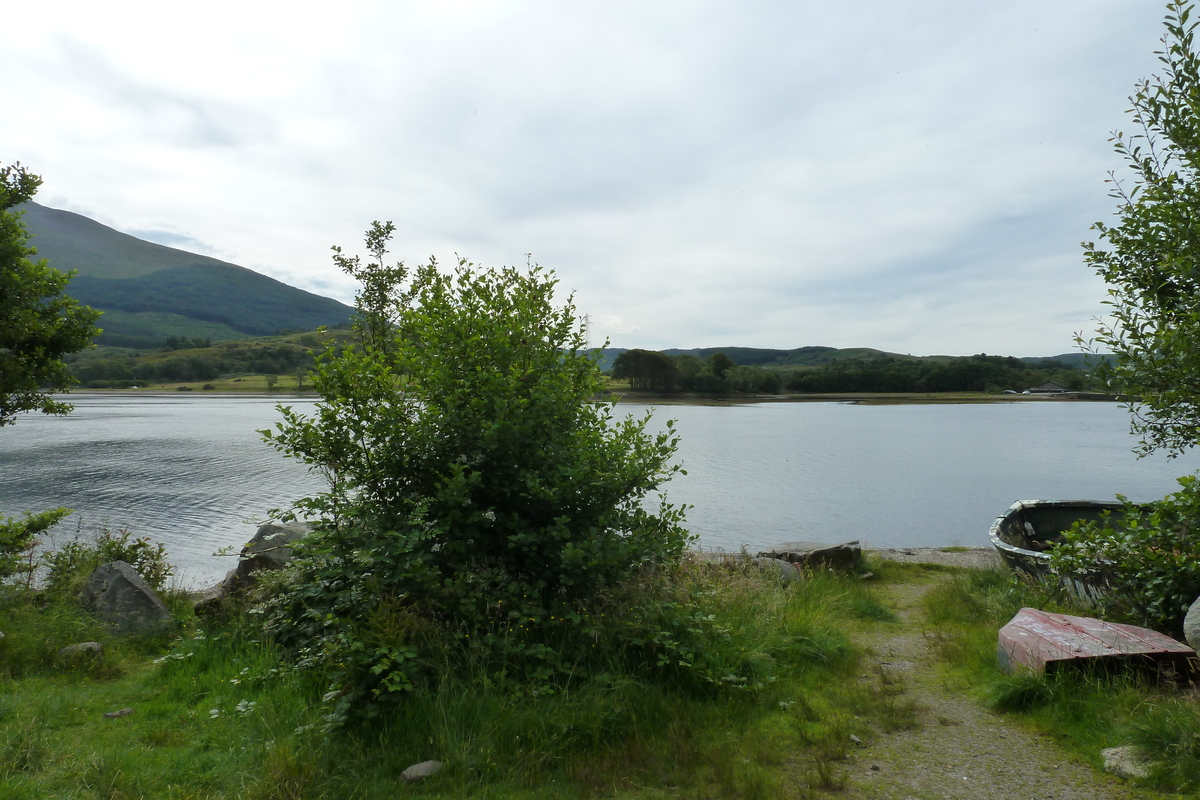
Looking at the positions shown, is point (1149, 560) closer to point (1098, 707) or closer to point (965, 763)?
point (1098, 707)

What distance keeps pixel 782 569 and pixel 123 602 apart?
854cm

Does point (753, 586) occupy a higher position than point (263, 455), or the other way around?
point (753, 586)

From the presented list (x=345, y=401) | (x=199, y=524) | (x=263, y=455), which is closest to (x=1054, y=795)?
(x=345, y=401)

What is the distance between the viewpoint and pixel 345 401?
4.92 m

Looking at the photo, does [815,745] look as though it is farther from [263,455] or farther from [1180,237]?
[263,455]

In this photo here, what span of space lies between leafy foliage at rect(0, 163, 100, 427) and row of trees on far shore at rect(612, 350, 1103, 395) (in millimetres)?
88663

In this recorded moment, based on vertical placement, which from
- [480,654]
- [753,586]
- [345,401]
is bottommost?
[753,586]

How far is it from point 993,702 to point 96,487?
93.2ft

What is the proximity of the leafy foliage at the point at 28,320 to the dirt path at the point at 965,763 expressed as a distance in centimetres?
937

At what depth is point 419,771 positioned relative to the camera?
3818 millimetres

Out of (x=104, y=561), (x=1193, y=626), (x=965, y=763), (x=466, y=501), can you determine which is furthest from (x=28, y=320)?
(x=1193, y=626)

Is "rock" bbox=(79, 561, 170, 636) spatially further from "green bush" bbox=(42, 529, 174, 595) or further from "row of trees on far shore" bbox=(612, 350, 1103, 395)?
"row of trees on far shore" bbox=(612, 350, 1103, 395)

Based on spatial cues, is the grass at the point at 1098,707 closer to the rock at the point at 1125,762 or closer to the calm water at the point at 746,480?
the rock at the point at 1125,762

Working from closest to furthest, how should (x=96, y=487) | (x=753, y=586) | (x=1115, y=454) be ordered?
(x=753, y=586)
(x=96, y=487)
(x=1115, y=454)
